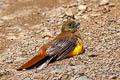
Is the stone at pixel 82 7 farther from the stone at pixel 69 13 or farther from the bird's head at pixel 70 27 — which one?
the bird's head at pixel 70 27

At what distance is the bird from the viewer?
24.6 ft

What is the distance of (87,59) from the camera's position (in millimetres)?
7801

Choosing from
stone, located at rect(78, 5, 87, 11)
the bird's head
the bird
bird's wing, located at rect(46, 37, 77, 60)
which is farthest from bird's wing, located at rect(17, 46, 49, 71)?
stone, located at rect(78, 5, 87, 11)

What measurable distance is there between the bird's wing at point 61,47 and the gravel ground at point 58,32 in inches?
7.9

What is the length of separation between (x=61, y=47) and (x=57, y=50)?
0.54 feet

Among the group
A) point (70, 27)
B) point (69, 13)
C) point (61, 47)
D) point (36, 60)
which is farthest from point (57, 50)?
point (69, 13)

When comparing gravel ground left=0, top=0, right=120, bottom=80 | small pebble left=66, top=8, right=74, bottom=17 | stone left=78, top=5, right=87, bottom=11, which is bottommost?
gravel ground left=0, top=0, right=120, bottom=80

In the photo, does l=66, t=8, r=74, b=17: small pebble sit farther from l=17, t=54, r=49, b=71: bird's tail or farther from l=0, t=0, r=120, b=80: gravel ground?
l=17, t=54, r=49, b=71: bird's tail

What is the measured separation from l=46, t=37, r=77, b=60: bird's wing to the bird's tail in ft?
0.60

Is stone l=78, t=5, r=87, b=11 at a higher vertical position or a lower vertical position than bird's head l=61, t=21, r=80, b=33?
higher

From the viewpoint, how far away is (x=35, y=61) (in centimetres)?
747

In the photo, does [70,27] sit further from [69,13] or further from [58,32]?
[69,13]

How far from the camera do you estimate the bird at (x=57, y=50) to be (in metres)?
7.51

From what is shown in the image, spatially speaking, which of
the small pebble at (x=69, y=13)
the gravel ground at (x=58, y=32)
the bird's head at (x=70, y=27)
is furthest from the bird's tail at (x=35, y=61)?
the small pebble at (x=69, y=13)
